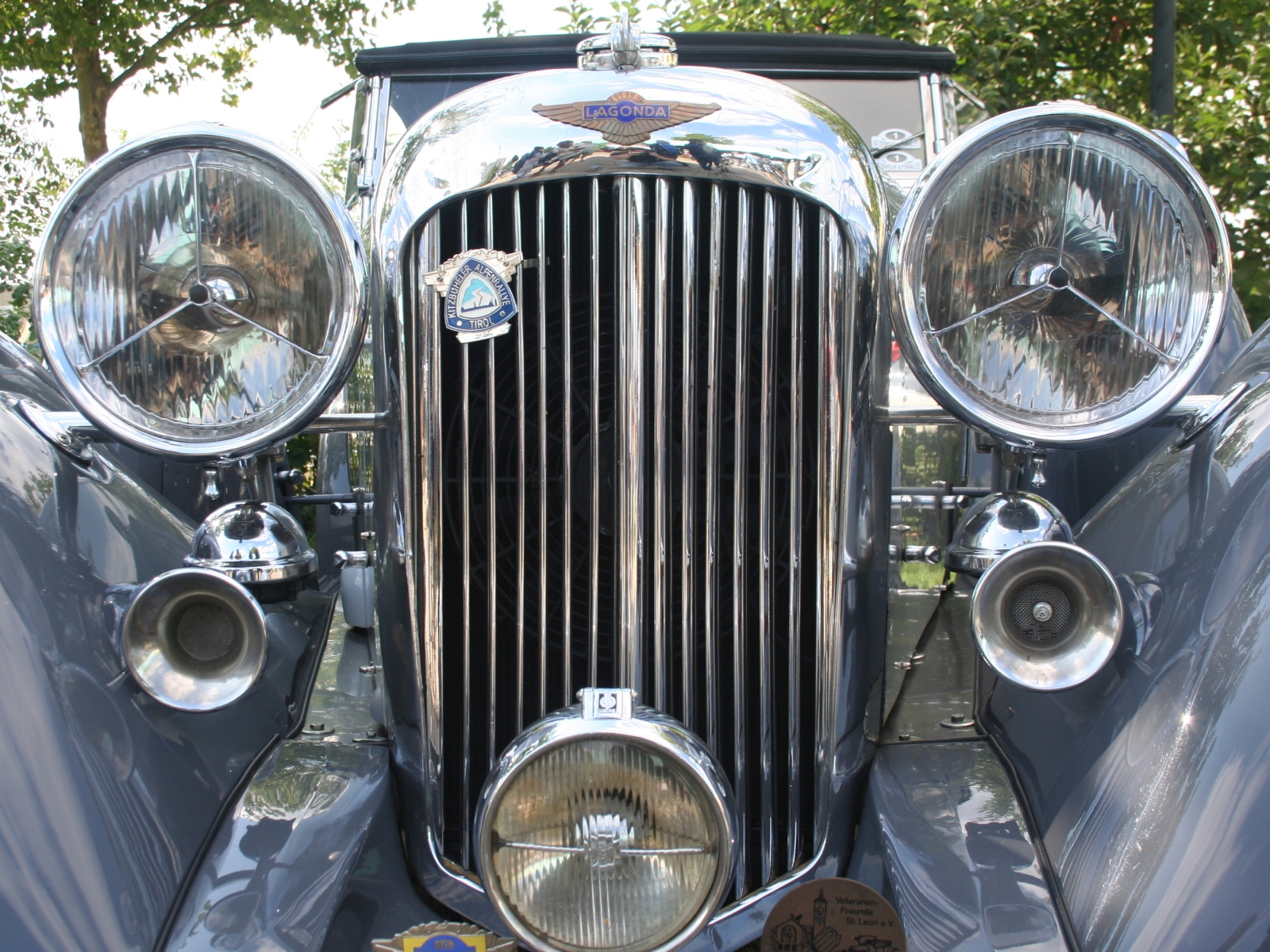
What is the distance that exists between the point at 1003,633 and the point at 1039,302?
466mm

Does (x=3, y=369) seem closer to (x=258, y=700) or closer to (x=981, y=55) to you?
(x=258, y=700)

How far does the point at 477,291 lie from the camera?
1618mm

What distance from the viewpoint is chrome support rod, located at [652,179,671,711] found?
159 cm

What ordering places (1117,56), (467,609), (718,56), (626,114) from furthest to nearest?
1. (1117,56)
2. (718,56)
3. (467,609)
4. (626,114)

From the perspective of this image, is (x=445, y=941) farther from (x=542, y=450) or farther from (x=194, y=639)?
(x=542, y=450)

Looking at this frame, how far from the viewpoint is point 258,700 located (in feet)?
6.12

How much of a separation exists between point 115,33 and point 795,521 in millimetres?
→ 7710

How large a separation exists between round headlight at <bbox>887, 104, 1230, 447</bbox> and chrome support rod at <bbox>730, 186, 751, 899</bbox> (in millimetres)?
206

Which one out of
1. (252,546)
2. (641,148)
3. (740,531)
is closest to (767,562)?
(740,531)

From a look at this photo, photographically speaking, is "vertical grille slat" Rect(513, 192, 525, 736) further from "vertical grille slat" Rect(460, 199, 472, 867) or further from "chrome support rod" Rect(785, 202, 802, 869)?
"chrome support rod" Rect(785, 202, 802, 869)

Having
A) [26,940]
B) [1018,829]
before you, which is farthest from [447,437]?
[1018,829]

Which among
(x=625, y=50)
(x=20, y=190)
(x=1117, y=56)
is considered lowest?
(x=20, y=190)

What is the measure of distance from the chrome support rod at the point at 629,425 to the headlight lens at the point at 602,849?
297mm

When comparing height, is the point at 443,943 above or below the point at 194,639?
below
